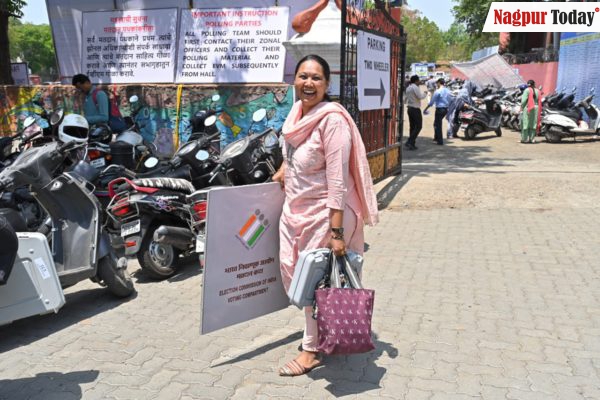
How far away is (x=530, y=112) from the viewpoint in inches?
544

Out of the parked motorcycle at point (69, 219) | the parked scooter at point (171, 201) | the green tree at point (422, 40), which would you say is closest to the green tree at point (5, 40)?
the parked scooter at point (171, 201)

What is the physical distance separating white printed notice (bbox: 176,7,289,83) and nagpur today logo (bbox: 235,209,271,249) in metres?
6.08

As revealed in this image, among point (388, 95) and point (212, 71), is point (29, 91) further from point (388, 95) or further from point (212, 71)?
point (388, 95)

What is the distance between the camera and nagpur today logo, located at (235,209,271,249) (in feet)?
10.3

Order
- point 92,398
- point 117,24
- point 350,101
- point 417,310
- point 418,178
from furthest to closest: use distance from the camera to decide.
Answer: point 117,24
point 418,178
point 350,101
point 417,310
point 92,398

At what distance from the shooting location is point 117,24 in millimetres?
10133

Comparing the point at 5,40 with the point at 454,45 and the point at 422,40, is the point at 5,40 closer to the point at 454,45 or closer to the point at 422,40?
the point at 422,40

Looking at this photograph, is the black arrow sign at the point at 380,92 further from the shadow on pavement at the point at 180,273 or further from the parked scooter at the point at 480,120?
the parked scooter at the point at 480,120

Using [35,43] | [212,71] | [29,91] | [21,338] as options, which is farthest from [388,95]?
[35,43]

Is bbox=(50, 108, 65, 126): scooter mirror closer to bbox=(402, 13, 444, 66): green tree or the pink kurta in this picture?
the pink kurta

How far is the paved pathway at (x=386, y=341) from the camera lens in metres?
2.96

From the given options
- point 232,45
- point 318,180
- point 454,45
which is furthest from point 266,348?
point 454,45

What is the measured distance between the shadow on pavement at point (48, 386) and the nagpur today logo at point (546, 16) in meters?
18.6

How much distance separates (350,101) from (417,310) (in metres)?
2.93
